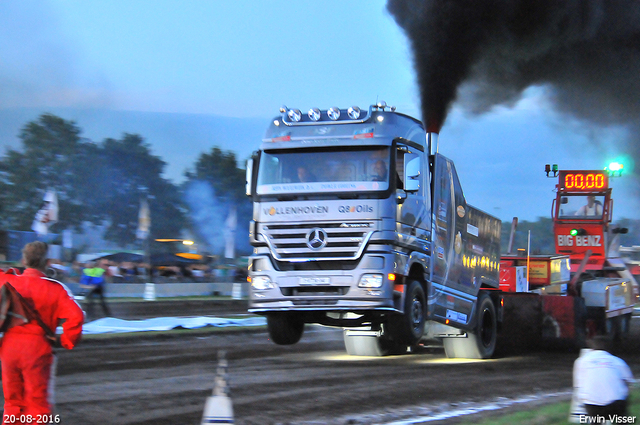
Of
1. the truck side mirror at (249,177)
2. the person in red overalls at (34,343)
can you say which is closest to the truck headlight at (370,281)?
the truck side mirror at (249,177)

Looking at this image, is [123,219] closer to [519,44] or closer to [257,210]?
[519,44]

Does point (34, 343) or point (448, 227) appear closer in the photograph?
point (34, 343)

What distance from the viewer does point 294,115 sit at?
1126 cm

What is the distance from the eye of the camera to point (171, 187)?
68.8 metres

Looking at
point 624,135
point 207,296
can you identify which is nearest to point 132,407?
point 624,135

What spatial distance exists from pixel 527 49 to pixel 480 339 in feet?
24.7

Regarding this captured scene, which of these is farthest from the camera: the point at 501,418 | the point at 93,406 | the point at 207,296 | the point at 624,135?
the point at 207,296

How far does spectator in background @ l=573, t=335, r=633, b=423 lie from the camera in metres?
5.84

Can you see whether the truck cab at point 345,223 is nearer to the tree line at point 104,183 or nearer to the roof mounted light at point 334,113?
the roof mounted light at point 334,113

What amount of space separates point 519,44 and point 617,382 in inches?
506

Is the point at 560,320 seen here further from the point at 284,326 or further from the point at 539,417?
the point at 539,417

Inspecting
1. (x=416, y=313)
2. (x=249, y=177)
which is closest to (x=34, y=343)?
(x=249, y=177)

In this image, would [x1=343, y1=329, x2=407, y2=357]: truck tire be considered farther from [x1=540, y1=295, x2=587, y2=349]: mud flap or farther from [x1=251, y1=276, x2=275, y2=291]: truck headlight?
[x1=251, y1=276, x2=275, y2=291]: truck headlight

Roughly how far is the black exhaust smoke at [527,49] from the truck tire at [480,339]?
3670mm
